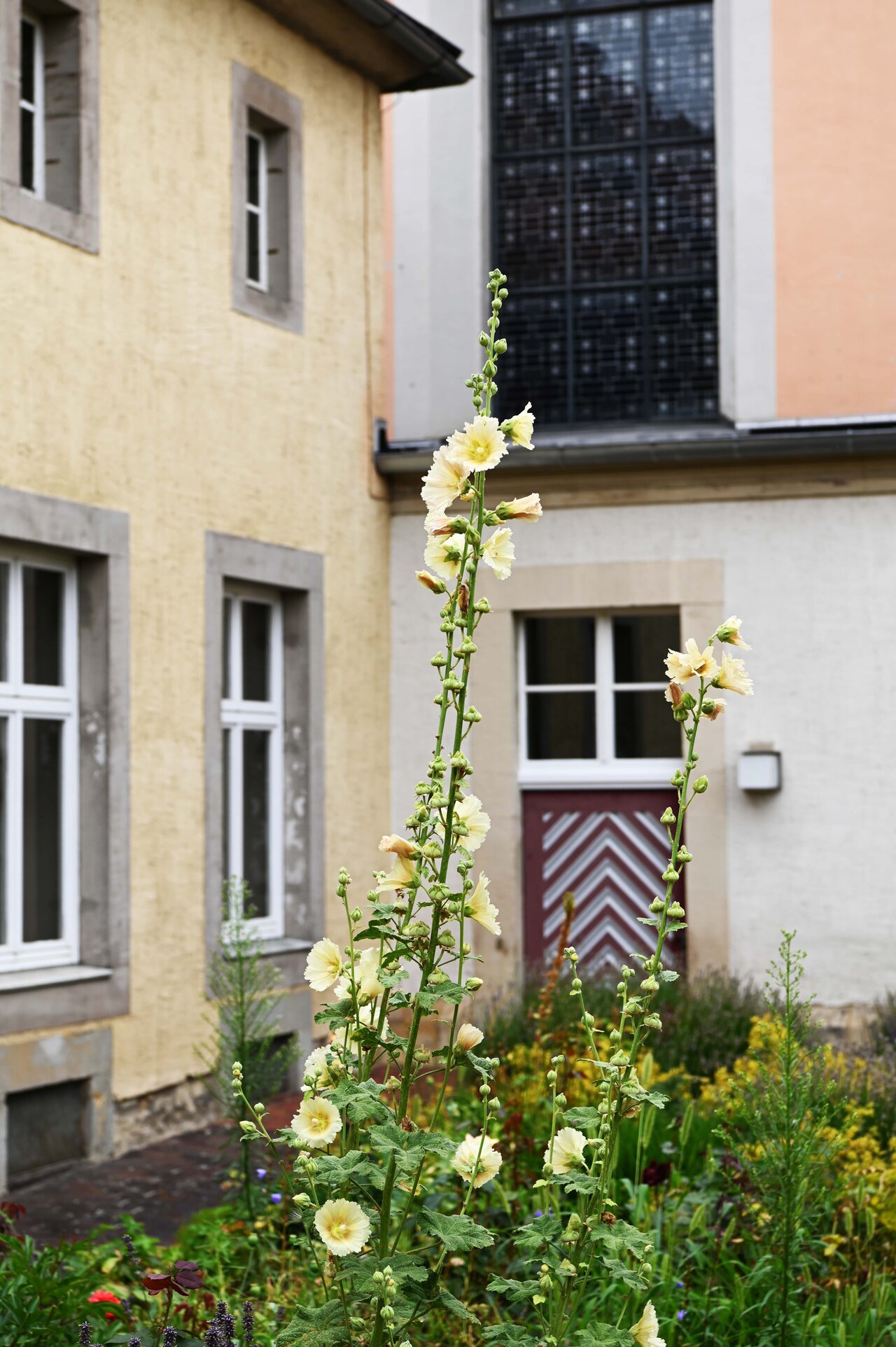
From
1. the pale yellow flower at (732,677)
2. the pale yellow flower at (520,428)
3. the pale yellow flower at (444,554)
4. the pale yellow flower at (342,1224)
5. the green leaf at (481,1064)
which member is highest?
the pale yellow flower at (520,428)

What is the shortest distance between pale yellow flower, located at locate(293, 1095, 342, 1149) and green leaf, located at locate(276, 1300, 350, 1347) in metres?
0.31

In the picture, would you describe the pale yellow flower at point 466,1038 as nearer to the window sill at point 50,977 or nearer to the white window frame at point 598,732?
the window sill at point 50,977

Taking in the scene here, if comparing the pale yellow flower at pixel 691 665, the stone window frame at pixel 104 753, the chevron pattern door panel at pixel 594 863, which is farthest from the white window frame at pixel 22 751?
the pale yellow flower at pixel 691 665

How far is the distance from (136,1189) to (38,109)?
525 centimetres

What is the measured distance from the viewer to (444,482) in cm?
277

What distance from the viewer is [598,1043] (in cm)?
640

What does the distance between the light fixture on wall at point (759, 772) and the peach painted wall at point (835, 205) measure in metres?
2.51

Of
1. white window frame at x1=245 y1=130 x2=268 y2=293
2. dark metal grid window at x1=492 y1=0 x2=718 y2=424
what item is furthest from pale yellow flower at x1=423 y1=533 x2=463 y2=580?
dark metal grid window at x1=492 y1=0 x2=718 y2=424

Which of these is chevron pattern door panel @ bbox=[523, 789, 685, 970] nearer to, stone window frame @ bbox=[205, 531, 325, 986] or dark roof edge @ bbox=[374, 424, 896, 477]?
stone window frame @ bbox=[205, 531, 325, 986]

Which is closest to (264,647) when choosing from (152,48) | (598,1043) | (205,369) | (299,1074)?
(205,369)

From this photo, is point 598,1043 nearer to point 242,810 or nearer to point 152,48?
point 242,810

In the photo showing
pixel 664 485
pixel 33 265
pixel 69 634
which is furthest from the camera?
pixel 664 485

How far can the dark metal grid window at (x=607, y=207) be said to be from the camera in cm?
1166

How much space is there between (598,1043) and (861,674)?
15.1 feet
